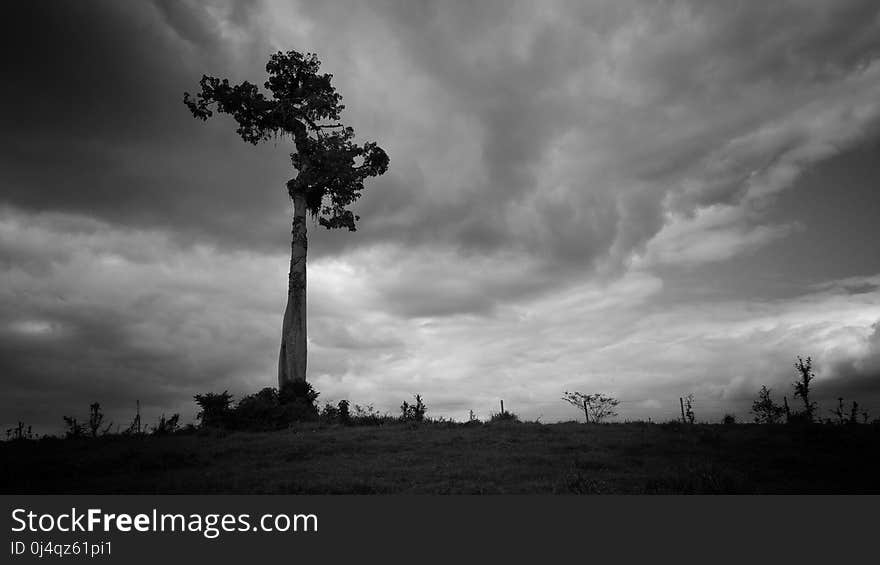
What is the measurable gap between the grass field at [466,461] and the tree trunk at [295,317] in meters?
7.27

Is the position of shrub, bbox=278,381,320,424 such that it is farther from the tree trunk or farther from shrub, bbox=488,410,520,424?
shrub, bbox=488,410,520,424

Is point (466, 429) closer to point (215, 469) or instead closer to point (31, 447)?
point (215, 469)

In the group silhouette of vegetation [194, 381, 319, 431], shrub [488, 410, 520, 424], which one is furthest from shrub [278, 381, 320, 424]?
shrub [488, 410, 520, 424]

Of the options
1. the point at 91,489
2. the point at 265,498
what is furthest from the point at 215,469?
the point at 265,498

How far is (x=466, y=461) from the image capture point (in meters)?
15.5

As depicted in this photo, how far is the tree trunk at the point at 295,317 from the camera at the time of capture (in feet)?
102

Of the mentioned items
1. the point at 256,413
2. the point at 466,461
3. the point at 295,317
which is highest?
the point at 295,317

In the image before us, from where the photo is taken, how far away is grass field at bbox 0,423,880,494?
38.2 feet

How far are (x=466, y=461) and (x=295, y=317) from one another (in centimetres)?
1909

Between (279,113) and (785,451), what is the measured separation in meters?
32.6

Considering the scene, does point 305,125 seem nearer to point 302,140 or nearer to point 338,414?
point 302,140

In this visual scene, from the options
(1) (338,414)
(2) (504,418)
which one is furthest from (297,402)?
(2) (504,418)

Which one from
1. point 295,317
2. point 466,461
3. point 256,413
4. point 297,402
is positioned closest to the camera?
point 466,461

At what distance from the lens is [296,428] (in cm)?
2439
